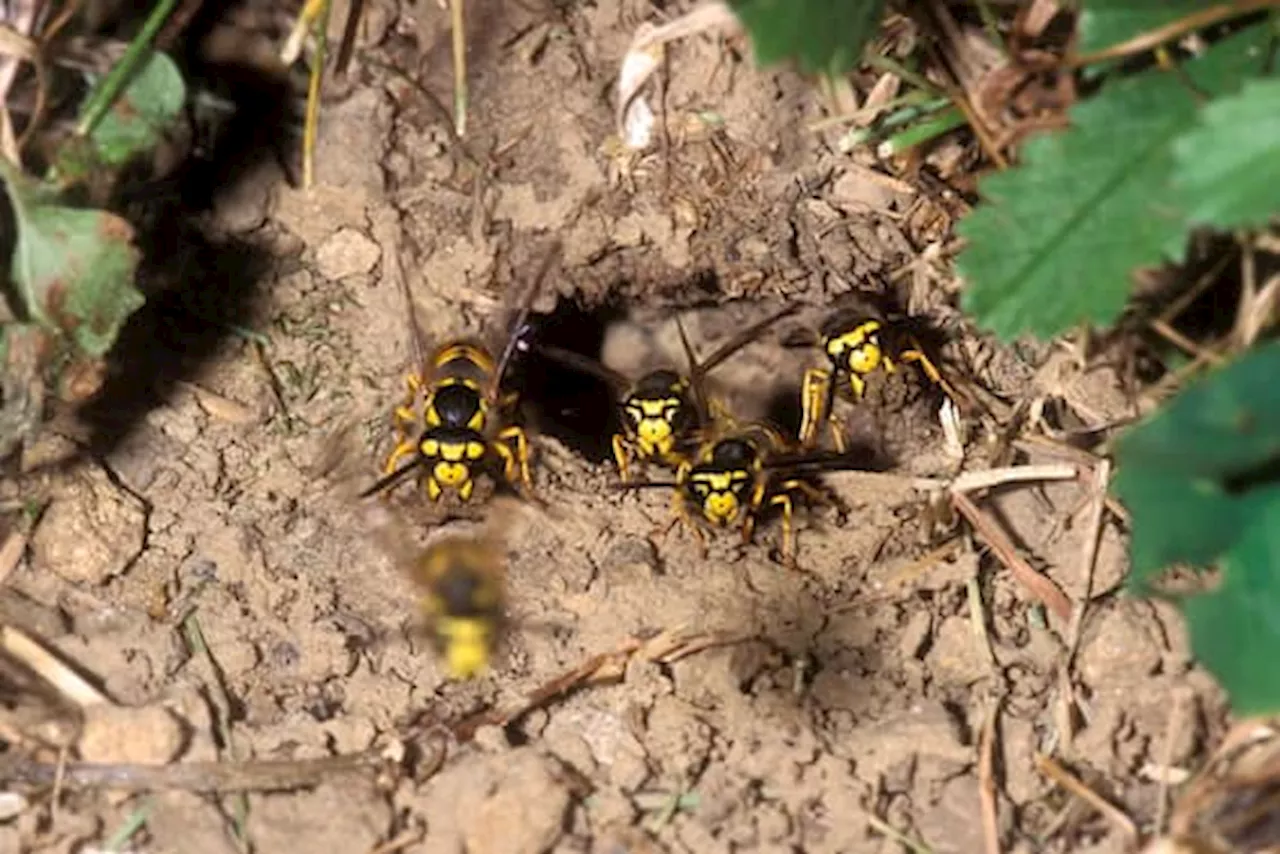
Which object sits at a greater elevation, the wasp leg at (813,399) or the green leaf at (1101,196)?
the green leaf at (1101,196)

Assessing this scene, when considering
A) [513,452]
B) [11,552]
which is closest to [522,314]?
[513,452]

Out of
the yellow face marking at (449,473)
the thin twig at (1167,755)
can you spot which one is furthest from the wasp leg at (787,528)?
the thin twig at (1167,755)

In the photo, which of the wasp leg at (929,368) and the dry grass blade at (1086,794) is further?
the wasp leg at (929,368)

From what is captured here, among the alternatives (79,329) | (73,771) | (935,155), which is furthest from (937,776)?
(79,329)

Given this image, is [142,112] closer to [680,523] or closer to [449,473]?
[449,473]

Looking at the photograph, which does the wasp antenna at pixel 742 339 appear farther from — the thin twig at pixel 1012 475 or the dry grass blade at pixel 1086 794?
the dry grass blade at pixel 1086 794

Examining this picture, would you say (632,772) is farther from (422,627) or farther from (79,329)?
(79,329)
